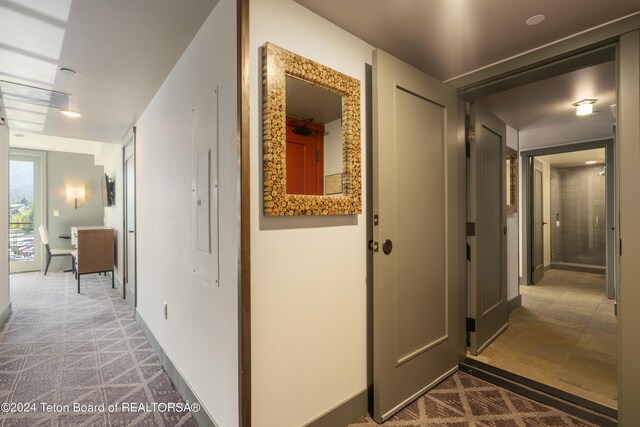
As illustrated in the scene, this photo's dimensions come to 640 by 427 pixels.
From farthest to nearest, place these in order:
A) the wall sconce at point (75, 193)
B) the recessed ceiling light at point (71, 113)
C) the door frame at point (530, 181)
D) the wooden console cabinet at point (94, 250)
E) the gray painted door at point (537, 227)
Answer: the wall sconce at point (75, 193) < the gray painted door at point (537, 227) < the wooden console cabinet at point (94, 250) < the door frame at point (530, 181) < the recessed ceiling light at point (71, 113)

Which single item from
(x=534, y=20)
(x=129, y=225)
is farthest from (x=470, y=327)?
(x=129, y=225)

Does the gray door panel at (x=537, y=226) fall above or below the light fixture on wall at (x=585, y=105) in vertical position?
below

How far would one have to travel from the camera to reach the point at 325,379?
1.61 meters

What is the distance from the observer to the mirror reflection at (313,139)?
1490 millimetres

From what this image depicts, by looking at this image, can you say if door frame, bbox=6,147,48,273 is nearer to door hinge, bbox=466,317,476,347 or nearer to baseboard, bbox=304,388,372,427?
baseboard, bbox=304,388,372,427

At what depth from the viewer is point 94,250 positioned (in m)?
4.65

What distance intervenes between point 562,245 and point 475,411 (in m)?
6.39

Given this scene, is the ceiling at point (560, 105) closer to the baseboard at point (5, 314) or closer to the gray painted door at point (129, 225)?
the gray painted door at point (129, 225)

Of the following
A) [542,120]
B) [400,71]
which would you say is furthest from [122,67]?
[542,120]

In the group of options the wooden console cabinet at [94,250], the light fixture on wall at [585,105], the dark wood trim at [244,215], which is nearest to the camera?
the dark wood trim at [244,215]

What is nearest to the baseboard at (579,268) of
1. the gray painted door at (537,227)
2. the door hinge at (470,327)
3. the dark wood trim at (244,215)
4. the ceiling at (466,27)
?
the gray painted door at (537,227)

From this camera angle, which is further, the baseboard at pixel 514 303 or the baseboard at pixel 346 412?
the baseboard at pixel 514 303

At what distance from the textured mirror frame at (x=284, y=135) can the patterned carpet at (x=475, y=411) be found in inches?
49.7

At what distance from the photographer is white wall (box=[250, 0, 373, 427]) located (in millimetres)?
1358
